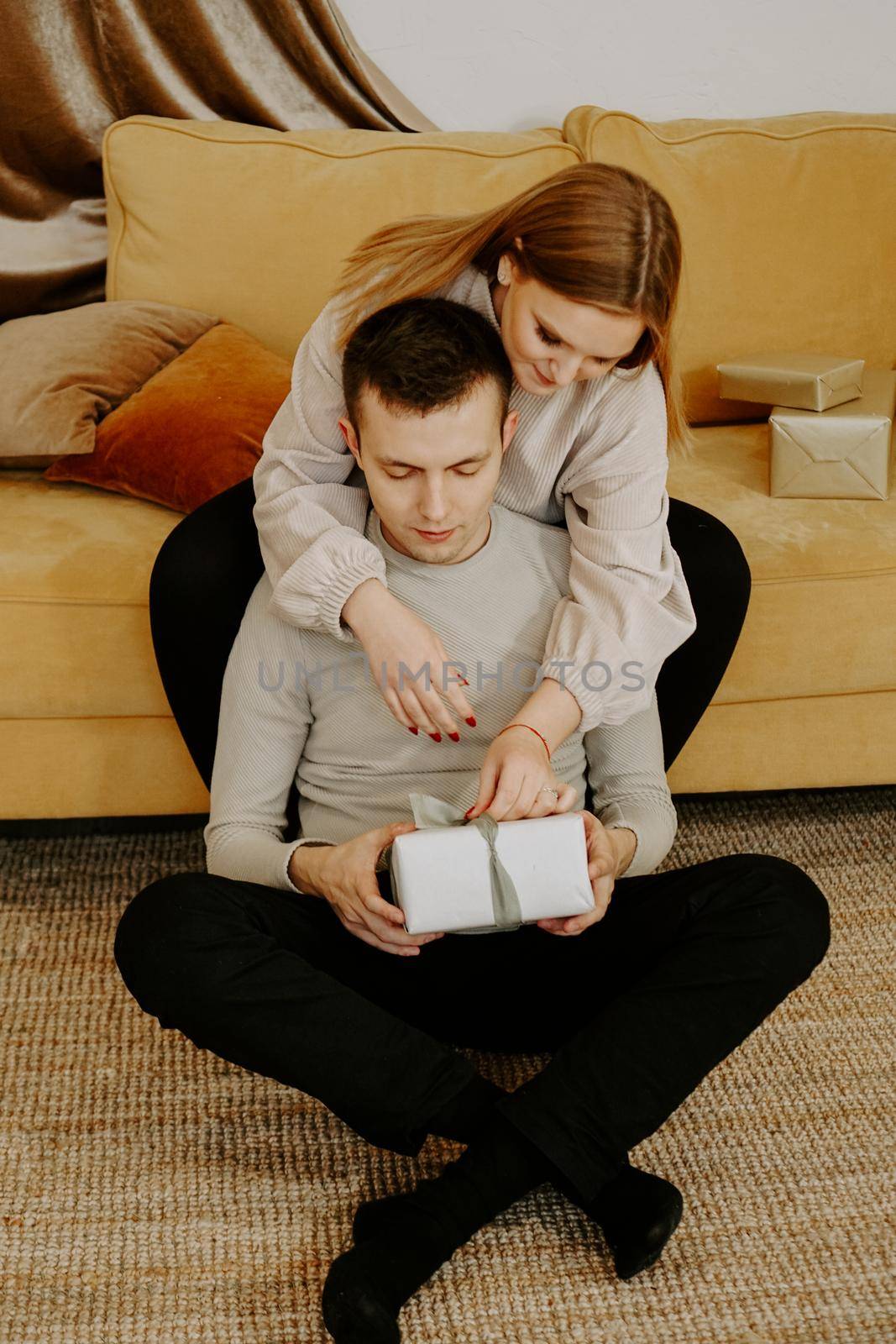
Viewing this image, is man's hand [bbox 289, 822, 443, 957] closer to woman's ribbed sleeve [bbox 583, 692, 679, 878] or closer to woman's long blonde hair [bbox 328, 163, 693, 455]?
woman's ribbed sleeve [bbox 583, 692, 679, 878]

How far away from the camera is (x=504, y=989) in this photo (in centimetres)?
120

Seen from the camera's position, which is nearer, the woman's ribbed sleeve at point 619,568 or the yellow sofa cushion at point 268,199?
the woman's ribbed sleeve at point 619,568

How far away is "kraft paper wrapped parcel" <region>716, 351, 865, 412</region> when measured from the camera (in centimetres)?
168

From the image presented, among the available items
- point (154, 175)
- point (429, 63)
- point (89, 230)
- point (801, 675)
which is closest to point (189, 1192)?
point (801, 675)

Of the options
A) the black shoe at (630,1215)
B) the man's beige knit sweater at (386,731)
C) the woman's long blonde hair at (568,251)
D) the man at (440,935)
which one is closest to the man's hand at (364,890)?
the man at (440,935)

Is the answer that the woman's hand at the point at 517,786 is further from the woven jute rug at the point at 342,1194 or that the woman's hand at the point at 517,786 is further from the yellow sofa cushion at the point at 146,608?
the yellow sofa cushion at the point at 146,608

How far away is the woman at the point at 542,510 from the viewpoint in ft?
3.82

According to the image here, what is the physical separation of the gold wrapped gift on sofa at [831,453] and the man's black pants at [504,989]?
0.68 m

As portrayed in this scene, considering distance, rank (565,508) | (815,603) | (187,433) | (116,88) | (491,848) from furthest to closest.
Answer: (116,88) → (187,433) → (815,603) → (565,508) → (491,848)

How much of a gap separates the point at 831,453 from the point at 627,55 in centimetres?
102

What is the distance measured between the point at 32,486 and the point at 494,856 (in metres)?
A: 1.02

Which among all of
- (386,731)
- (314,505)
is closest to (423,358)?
(314,505)

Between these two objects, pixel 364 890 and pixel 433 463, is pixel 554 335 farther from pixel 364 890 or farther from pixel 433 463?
pixel 364 890

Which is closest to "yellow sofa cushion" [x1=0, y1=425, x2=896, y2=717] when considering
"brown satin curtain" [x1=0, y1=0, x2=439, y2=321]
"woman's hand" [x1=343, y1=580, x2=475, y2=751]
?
"woman's hand" [x1=343, y1=580, x2=475, y2=751]
